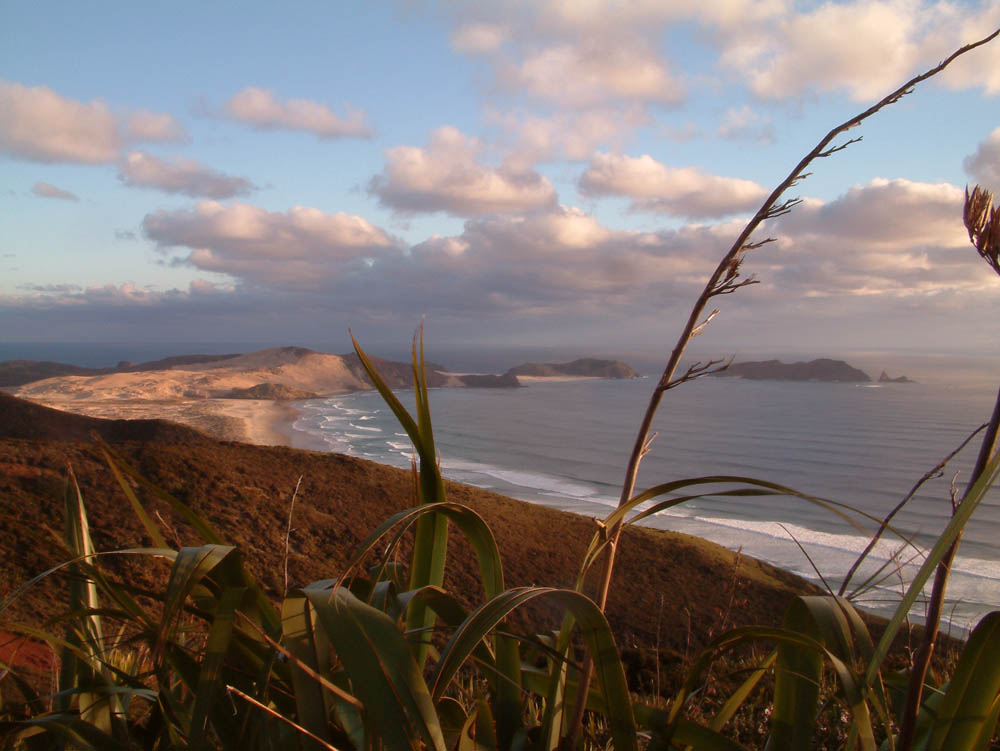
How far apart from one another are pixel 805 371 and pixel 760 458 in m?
59.0

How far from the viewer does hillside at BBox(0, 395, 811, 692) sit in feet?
17.4

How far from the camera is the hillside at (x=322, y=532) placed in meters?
5.29

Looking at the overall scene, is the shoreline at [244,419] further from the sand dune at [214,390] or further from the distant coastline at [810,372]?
the distant coastline at [810,372]

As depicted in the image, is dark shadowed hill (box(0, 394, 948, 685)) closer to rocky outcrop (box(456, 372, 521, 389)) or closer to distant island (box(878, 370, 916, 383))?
rocky outcrop (box(456, 372, 521, 389))

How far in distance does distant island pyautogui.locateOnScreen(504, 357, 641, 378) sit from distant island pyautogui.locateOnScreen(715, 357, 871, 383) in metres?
14.0

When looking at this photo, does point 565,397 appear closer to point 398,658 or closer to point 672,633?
point 672,633

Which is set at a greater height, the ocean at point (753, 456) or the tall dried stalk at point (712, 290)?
the tall dried stalk at point (712, 290)

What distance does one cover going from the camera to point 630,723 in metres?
0.77

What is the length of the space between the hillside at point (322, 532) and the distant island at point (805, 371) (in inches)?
2721

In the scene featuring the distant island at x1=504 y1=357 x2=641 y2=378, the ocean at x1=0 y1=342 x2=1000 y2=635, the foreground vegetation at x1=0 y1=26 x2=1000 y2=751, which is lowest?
the ocean at x1=0 y1=342 x2=1000 y2=635

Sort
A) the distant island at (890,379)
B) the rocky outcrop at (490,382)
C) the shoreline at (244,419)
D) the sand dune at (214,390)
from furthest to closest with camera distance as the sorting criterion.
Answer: the distant island at (890,379), the rocky outcrop at (490,382), the sand dune at (214,390), the shoreline at (244,419)

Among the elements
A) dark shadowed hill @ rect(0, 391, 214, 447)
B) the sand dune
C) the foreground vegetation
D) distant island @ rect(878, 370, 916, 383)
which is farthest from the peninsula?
distant island @ rect(878, 370, 916, 383)

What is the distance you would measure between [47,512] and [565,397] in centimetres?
5292

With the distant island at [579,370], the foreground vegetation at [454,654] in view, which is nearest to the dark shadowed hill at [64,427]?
the foreground vegetation at [454,654]
